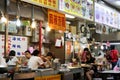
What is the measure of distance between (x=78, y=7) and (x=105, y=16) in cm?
261

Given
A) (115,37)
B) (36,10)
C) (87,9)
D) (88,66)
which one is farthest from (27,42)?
(115,37)

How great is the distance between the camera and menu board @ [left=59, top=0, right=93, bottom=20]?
27.4ft

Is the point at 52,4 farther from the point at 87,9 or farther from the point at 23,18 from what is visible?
the point at 23,18

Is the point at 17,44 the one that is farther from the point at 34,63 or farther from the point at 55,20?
the point at 55,20

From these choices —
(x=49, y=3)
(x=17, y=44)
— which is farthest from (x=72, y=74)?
(x=49, y=3)

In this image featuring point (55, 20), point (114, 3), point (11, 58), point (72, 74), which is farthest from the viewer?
point (114, 3)

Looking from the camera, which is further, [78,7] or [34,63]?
[34,63]

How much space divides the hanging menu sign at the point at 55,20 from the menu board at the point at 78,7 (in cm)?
71

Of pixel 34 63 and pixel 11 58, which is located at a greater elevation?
pixel 11 58

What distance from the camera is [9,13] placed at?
11383 mm

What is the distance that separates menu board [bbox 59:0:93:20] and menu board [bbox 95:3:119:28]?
0.64 meters

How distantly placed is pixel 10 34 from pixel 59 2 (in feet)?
13.7

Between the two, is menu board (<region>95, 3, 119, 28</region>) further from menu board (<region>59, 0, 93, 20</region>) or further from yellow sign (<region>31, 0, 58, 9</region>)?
yellow sign (<region>31, 0, 58, 9</region>)

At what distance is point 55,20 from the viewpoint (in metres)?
9.38
